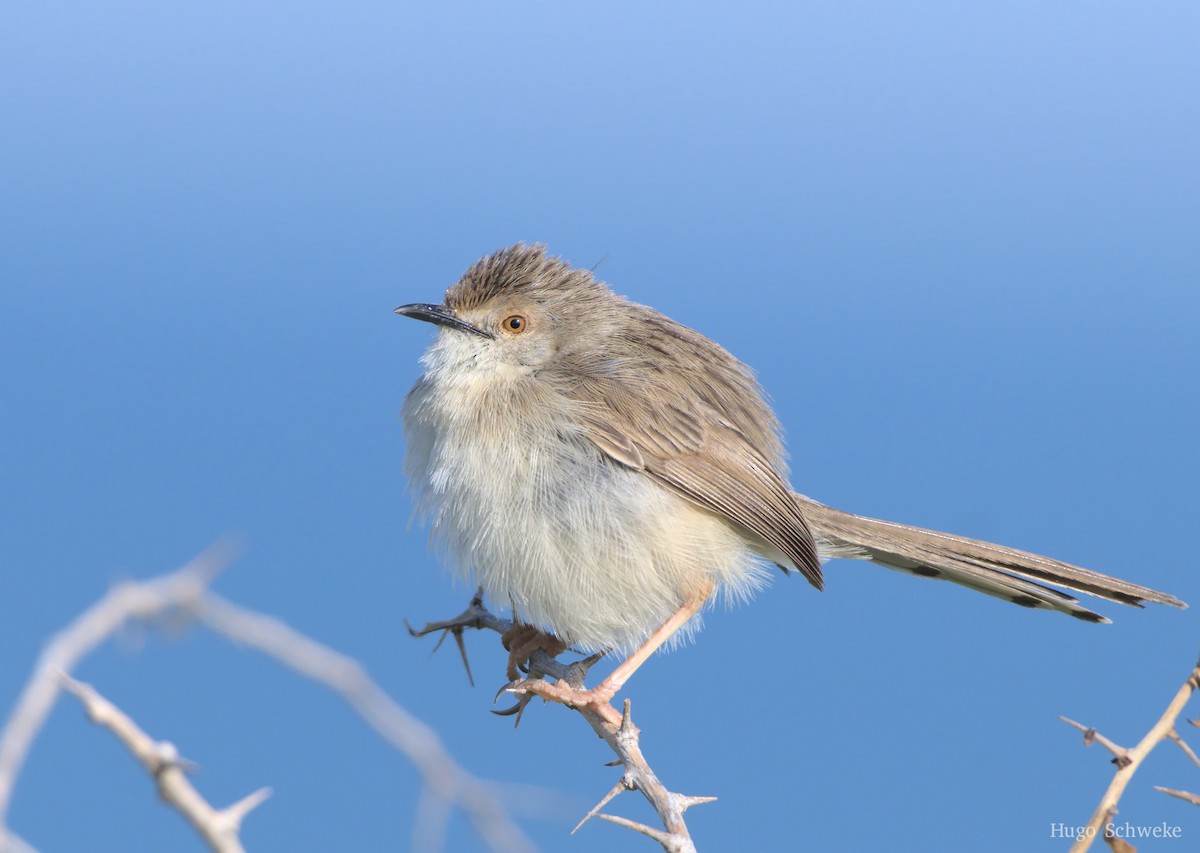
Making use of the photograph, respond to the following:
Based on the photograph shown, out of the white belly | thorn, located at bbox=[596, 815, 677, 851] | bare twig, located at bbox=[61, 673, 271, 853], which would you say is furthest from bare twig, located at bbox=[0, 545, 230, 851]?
the white belly

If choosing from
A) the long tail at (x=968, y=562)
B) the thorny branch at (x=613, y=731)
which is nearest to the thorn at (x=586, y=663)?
the thorny branch at (x=613, y=731)

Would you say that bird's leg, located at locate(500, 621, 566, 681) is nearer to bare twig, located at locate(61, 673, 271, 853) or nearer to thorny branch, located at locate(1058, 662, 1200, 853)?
thorny branch, located at locate(1058, 662, 1200, 853)

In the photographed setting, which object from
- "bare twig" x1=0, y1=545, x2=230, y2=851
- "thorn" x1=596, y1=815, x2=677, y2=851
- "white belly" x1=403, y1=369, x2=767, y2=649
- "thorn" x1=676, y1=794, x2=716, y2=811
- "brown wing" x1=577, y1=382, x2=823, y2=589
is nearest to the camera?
"bare twig" x1=0, y1=545, x2=230, y2=851

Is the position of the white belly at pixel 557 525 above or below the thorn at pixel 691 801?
above

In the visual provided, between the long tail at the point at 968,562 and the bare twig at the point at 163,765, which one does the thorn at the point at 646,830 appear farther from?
the long tail at the point at 968,562

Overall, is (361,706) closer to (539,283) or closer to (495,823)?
(495,823)

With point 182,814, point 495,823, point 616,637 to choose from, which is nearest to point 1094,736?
point 495,823

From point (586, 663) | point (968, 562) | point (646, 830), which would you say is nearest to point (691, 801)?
point (646, 830)
